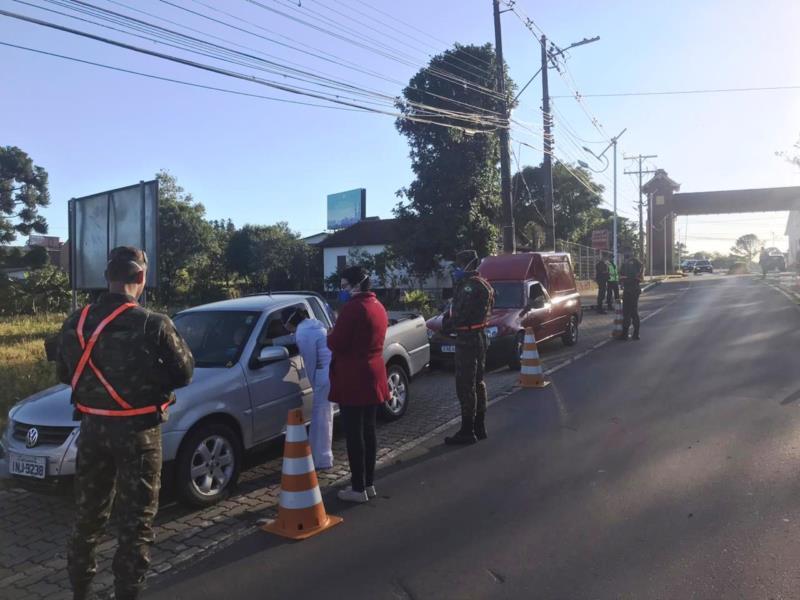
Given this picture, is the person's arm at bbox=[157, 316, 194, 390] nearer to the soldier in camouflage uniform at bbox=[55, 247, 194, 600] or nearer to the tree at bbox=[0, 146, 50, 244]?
the soldier in camouflage uniform at bbox=[55, 247, 194, 600]

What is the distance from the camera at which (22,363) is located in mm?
10336

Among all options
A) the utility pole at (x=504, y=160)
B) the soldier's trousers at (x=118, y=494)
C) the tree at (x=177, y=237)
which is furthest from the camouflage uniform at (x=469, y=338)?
the tree at (x=177, y=237)

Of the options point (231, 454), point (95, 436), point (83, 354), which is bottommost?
point (231, 454)

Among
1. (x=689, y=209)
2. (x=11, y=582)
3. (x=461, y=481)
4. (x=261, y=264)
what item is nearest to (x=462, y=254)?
(x=461, y=481)

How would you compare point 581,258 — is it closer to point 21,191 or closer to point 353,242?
point 353,242

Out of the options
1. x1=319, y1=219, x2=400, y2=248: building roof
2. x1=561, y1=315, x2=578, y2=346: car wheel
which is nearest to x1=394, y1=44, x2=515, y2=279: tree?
x1=561, y1=315, x2=578, y2=346: car wheel

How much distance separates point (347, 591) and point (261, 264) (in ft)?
127

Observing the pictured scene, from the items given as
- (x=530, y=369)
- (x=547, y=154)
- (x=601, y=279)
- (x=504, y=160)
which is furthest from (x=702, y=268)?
(x=530, y=369)

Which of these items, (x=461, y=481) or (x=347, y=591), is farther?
(x=461, y=481)

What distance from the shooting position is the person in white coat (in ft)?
18.4

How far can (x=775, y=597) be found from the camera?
10.9 ft

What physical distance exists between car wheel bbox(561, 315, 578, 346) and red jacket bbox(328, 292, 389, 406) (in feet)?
30.4

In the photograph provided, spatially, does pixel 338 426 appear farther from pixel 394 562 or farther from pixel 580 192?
pixel 580 192

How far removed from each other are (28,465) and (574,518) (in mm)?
4025
